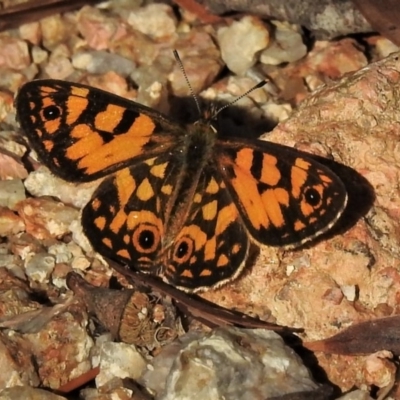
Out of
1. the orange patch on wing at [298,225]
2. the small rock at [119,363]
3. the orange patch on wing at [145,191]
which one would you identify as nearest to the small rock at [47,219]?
the orange patch on wing at [145,191]

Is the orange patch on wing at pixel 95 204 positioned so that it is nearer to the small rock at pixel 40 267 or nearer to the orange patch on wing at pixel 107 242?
the orange patch on wing at pixel 107 242

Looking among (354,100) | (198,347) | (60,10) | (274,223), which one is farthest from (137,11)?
(198,347)

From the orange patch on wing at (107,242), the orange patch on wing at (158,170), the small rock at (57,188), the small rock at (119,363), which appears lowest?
the small rock at (57,188)

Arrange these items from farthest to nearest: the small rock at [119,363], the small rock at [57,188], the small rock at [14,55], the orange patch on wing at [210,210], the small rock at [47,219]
→ the small rock at [14,55] → the small rock at [57,188] → the small rock at [47,219] → the orange patch on wing at [210,210] → the small rock at [119,363]

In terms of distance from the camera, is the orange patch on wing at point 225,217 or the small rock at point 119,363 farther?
the orange patch on wing at point 225,217

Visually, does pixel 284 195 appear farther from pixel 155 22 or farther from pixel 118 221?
pixel 155 22

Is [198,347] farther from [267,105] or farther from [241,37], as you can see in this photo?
[241,37]

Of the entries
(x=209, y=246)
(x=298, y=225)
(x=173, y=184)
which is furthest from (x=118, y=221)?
(x=298, y=225)
